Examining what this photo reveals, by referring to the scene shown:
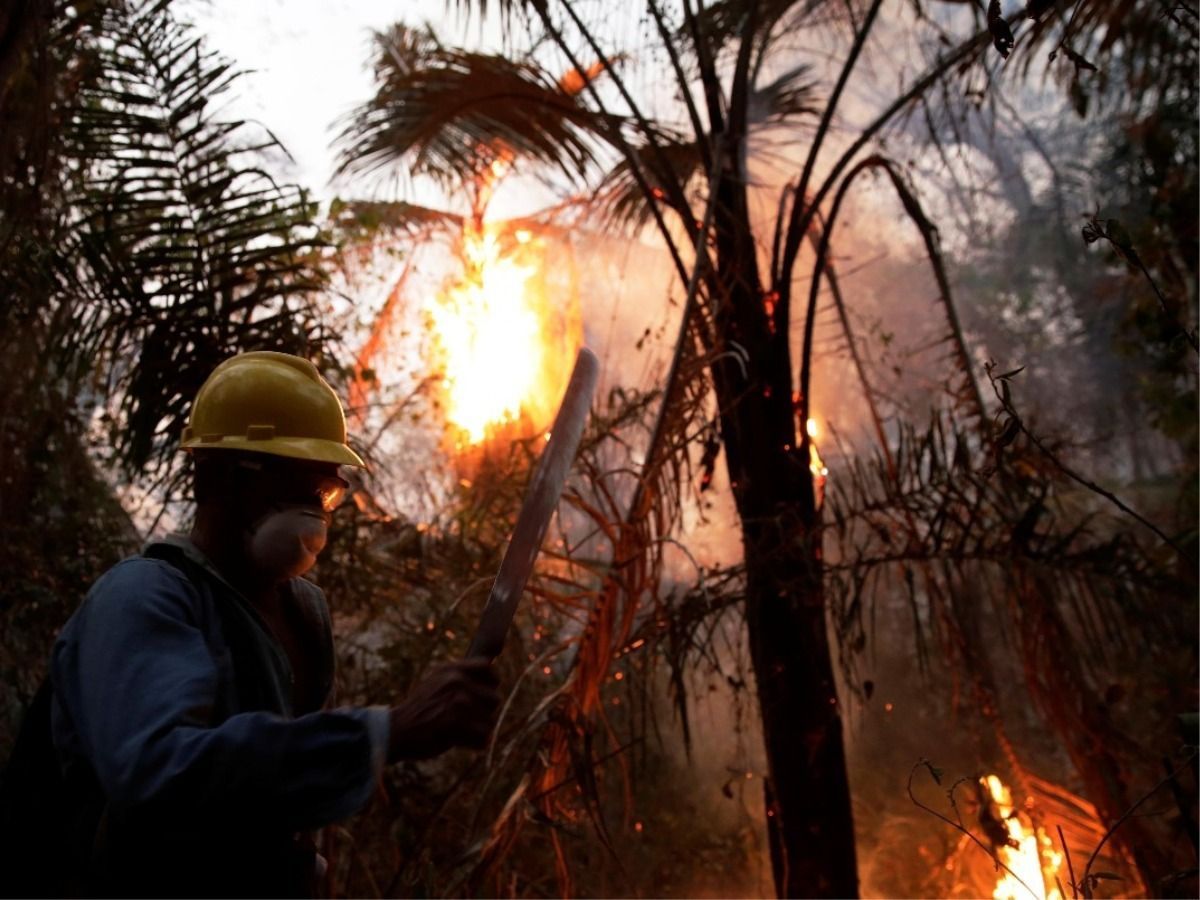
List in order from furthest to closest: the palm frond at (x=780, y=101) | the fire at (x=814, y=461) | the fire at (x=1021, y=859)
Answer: the palm frond at (x=780, y=101), the fire at (x=814, y=461), the fire at (x=1021, y=859)

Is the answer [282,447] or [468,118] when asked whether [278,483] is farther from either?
[468,118]

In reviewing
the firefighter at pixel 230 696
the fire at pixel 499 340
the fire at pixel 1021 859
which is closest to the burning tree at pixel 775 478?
the fire at pixel 1021 859

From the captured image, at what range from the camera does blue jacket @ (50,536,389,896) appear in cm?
109

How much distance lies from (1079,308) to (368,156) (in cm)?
1292

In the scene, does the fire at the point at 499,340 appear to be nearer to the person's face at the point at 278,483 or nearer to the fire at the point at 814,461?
the fire at the point at 814,461

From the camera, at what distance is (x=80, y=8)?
9.55ft

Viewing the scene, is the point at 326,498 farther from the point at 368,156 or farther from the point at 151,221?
the point at 368,156

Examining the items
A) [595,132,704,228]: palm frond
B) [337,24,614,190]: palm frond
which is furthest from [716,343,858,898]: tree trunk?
[337,24,614,190]: palm frond


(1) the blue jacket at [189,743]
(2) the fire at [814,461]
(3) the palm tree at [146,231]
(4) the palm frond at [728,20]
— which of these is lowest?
(1) the blue jacket at [189,743]

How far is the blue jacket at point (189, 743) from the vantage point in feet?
3.59

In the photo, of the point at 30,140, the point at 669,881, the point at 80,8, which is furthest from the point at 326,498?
the point at 669,881

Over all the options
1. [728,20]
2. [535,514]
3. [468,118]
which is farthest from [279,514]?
[728,20]

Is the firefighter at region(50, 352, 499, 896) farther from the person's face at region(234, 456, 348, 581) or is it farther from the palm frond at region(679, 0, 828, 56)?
the palm frond at region(679, 0, 828, 56)

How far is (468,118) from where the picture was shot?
3.91m
